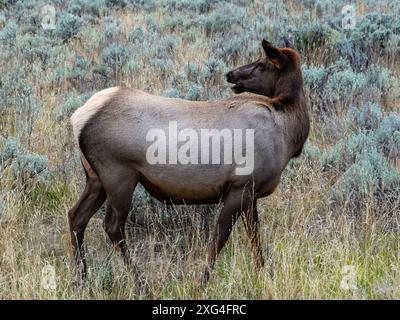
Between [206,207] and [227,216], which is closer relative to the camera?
[227,216]

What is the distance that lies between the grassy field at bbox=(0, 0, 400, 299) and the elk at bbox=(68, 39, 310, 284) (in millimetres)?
314

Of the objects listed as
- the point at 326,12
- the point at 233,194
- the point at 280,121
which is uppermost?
the point at 280,121

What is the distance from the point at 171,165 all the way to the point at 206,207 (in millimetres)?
1249

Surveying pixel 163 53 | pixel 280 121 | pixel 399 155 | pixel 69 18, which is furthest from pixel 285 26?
pixel 280 121

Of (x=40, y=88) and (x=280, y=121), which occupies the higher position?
(x=280, y=121)

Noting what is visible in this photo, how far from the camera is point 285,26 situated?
12719 millimetres

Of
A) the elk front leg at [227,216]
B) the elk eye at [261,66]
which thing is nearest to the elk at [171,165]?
the elk front leg at [227,216]

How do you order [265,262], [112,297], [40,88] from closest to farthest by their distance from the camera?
[112,297]
[265,262]
[40,88]

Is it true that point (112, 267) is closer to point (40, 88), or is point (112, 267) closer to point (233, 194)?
point (233, 194)

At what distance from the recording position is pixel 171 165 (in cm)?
508

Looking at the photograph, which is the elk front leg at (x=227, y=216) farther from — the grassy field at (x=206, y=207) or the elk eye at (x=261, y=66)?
the elk eye at (x=261, y=66)

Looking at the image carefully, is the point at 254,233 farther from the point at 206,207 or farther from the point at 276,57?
the point at 276,57

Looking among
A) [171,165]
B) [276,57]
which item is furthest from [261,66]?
[171,165]

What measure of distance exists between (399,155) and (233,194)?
2764 mm
